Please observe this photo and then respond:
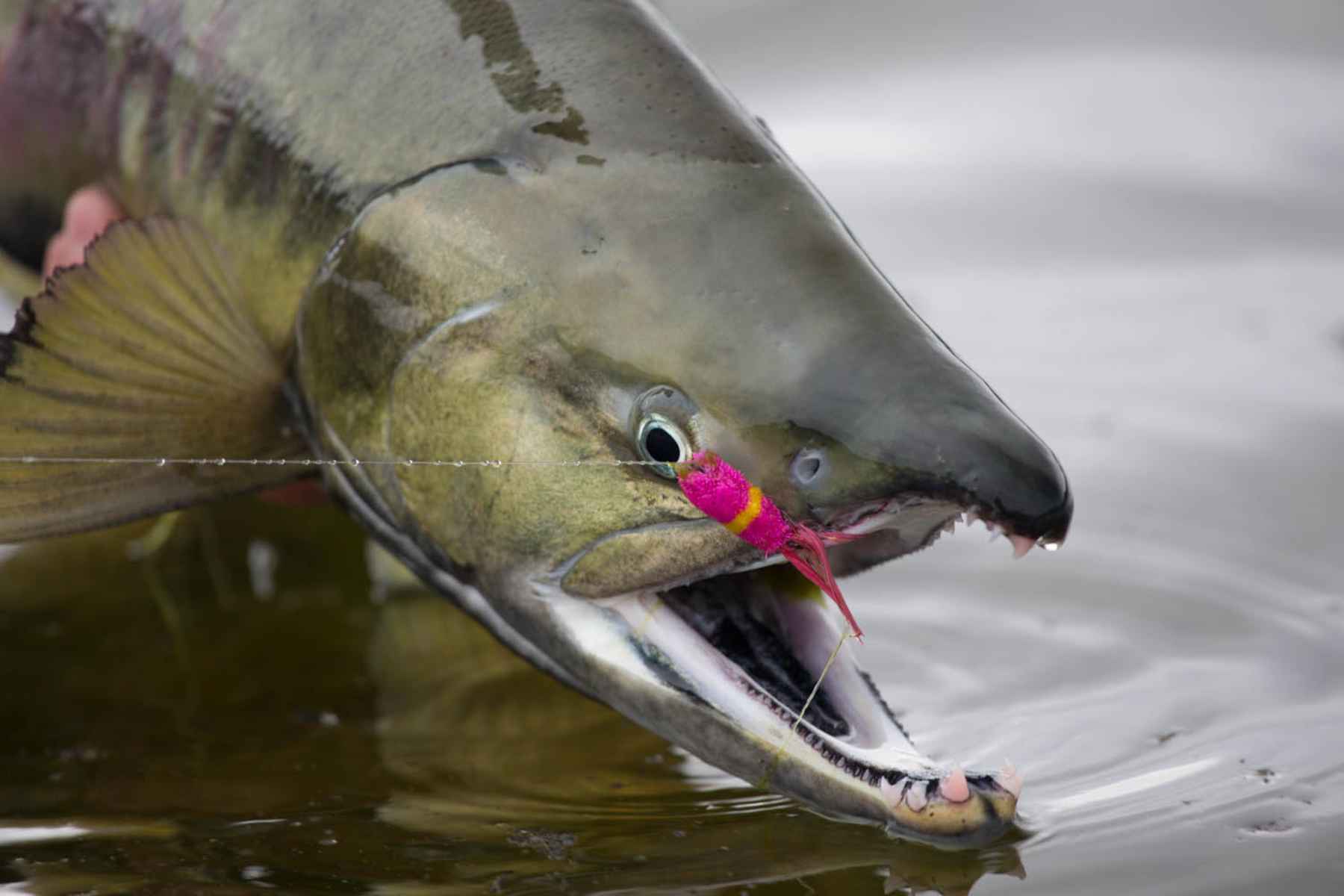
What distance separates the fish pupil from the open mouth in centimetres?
18

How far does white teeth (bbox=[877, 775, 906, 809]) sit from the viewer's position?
2.48m

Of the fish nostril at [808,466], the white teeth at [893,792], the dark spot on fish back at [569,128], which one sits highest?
the dark spot on fish back at [569,128]

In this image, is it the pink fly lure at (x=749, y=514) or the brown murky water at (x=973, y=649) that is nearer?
the pink fly lure at (x=749, y=514)

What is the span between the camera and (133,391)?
3037mm

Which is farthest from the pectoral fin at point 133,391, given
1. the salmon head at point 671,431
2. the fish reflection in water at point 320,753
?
the fish reflection in water at point 320,753

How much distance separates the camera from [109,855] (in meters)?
2.67

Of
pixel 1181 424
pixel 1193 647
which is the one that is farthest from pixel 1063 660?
pixel 1181 424

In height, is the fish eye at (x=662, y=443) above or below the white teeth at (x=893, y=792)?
above

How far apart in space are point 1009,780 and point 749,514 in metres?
0.51

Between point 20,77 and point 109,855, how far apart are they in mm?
1910

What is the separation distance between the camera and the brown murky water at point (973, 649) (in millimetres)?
2627

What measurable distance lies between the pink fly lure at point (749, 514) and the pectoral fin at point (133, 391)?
0.91m

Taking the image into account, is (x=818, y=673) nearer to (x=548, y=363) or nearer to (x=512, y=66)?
(x=548, y=363)

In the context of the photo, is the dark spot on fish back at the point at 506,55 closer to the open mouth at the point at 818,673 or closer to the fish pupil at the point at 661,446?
the fish pupil at the point at 661,446
